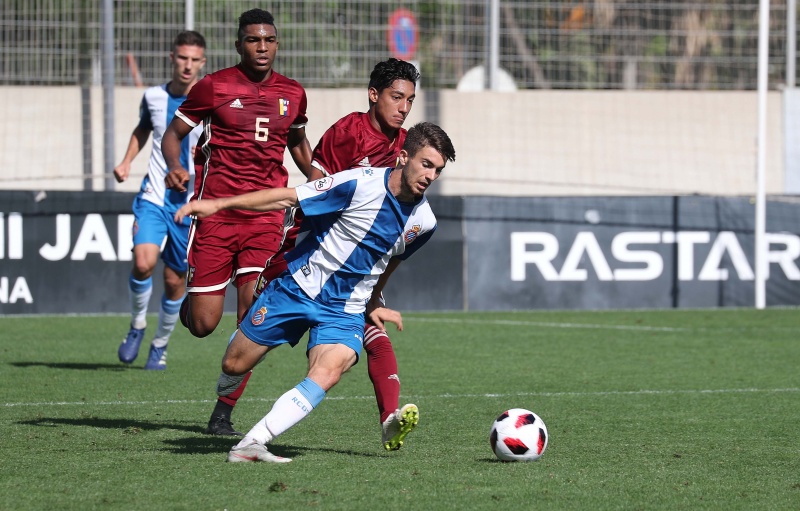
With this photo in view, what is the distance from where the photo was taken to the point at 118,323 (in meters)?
13.0

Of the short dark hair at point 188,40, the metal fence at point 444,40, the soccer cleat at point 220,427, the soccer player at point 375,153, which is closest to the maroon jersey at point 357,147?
the soccer player at point 375,153

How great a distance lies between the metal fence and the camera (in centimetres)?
1614

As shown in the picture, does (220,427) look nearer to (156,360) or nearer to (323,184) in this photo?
(323,184)

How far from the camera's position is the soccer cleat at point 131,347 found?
959cm

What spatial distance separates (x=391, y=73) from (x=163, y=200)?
322cm

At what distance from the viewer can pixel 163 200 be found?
9211 mm

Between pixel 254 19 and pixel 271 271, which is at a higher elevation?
pixel 254 19

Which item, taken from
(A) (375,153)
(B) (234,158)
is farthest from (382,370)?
(B) (234,158)

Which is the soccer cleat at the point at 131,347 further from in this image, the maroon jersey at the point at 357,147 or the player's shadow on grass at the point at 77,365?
the maroon jersey at the point at 357,147

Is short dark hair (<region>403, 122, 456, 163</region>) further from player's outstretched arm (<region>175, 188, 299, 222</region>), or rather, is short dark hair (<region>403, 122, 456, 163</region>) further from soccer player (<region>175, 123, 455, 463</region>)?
player's outstretched arm (<region>175, 188, 299, 222</region>)

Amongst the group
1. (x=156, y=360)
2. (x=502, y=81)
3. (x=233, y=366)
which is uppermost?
(x=502, y=81)

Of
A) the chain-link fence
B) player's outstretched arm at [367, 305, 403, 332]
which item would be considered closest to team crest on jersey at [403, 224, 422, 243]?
player's outstretched arm at [367, 305, 403, 332]

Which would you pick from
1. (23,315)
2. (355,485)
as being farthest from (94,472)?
(23,315)

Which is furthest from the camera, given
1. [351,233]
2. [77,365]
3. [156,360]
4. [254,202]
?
[77,365]
